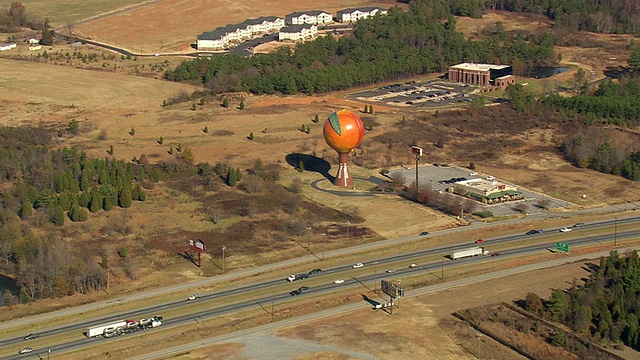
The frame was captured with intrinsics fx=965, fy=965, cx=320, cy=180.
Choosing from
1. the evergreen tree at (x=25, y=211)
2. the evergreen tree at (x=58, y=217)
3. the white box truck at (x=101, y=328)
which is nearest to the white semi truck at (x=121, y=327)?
the white box truck at (x=101, y=328)

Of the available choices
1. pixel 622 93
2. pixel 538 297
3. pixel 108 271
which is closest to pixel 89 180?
pixel 108 271

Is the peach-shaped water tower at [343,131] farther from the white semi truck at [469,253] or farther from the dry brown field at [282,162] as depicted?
the white semi truck at [469,253]

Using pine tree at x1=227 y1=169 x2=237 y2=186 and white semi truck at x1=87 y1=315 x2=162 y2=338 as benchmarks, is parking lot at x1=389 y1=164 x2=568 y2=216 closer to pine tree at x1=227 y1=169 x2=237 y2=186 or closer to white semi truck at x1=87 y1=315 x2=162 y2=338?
pine tree at x1=227 y1=169 x2=237 y2=186

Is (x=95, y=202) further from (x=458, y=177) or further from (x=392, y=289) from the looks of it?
(x=458, y=177)

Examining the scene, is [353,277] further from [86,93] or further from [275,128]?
[86,93]

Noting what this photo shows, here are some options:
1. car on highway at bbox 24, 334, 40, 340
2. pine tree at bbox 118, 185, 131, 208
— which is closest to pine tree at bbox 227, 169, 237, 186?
pine tree at bbox 118, 185, 131, 208

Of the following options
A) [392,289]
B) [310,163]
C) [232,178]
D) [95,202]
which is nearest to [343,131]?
[232,178]
